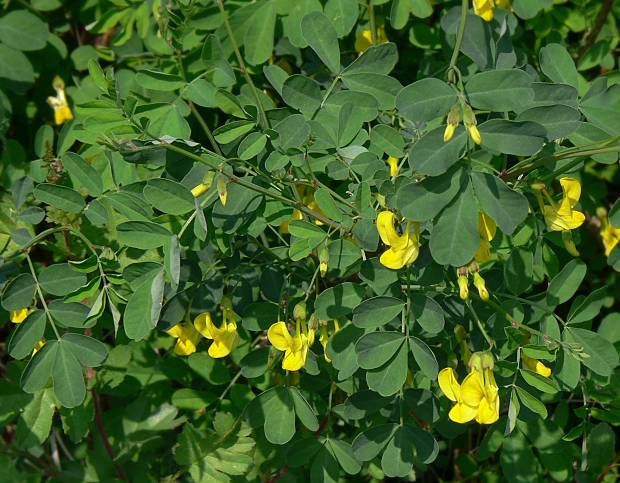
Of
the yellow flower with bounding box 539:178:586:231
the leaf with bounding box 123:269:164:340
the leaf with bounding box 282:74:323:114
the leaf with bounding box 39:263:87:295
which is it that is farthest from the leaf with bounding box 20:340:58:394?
the yellow flower with bounding box 539:178:586:231

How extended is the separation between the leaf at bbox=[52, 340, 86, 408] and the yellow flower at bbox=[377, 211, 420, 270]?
2.30ft

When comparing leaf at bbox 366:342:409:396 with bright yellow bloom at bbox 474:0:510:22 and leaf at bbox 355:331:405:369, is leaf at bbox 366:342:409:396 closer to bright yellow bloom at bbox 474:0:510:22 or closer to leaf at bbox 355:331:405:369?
leaf at bbox 355:331:405:369

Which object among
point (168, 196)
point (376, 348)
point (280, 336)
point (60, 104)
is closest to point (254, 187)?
point (168, 196)

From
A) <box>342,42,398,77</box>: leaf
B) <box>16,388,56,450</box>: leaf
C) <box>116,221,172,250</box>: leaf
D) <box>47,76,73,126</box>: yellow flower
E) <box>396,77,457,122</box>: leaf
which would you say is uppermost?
<box>396,77,457,122</box>: leaf

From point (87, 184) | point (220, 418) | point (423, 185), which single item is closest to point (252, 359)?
point (220, 418)

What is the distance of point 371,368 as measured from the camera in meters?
1.55

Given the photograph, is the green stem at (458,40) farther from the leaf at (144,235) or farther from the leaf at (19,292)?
the leaf at (19,292)

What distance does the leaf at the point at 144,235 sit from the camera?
151 cm

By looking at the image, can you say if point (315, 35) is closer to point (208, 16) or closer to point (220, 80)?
point (220, 80)

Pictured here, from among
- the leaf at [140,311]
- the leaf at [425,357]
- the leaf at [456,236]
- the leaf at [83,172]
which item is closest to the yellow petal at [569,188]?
the leaf at [456,236]

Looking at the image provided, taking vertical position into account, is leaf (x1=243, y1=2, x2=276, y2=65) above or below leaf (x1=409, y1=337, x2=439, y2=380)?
above

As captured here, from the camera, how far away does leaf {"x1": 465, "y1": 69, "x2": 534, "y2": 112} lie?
1354 mm

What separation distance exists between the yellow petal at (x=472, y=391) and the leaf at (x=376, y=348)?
185 millimetres

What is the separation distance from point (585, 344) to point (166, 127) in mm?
1045
